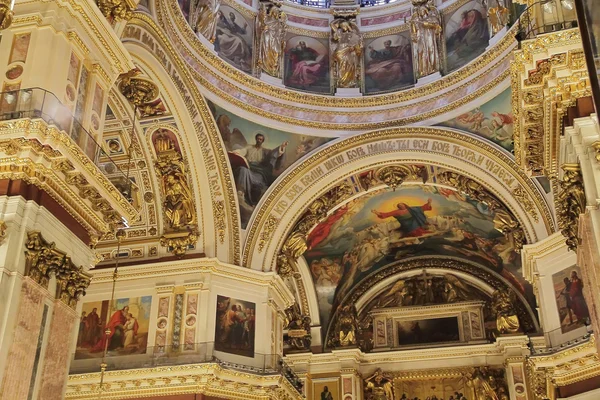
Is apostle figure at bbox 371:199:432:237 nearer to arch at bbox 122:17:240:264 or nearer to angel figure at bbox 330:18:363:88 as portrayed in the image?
angel figure at bbox 330:18:363:88

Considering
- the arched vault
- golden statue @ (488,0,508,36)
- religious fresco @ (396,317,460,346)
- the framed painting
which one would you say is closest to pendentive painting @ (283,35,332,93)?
the arched vault

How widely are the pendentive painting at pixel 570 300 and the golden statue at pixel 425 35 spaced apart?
19.2 ft

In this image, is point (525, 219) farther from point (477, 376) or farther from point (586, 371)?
point (477, 376)

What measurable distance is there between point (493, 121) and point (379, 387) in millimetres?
7843

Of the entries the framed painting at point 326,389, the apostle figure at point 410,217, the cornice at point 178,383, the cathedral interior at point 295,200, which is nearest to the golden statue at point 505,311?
the cathedral interior at point 295,200

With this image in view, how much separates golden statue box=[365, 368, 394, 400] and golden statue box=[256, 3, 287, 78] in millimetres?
8372

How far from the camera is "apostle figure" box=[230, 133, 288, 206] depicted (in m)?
16.6

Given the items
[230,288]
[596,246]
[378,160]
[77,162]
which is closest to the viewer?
[596,246]

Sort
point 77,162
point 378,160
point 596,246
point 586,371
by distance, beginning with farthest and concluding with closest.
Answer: point 378,160, point 586,371, point 77,162, point 596,246

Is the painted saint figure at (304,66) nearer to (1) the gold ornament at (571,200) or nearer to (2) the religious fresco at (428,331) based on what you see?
(2) the religious fresco at (428,331)

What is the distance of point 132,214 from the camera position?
10359 mm

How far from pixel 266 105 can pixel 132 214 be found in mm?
7368

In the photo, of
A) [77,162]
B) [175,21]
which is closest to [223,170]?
[175,21]

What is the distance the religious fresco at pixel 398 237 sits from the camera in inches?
733
